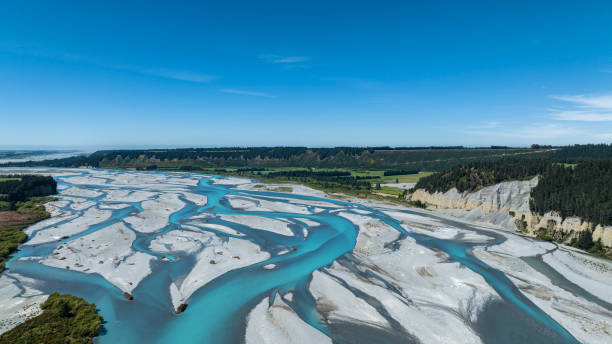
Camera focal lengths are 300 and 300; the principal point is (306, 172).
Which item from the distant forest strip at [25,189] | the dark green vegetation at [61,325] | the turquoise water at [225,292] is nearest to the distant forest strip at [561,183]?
the turquoise water at [225,292]

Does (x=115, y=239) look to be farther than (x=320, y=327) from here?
Yes

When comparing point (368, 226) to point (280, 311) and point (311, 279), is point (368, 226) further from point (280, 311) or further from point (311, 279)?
point (280, 311)

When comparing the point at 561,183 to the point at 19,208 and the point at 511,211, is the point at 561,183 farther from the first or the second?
the point at 19,208

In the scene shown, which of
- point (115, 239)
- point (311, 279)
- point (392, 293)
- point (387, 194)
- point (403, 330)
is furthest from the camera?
point (387, 194)

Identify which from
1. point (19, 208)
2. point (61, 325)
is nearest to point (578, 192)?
point (61, 325)

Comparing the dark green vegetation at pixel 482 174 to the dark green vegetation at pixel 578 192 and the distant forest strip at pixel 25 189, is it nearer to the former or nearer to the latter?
the dark green vegetation at pixel 578 192

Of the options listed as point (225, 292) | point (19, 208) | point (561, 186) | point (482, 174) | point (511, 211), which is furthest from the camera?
point (482, 174)

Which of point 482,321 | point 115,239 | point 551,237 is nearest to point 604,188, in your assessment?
point 551,237
